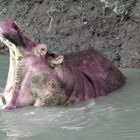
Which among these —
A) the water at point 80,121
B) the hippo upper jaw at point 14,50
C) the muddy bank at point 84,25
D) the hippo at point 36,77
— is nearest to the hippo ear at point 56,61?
the hippo at point 36,77

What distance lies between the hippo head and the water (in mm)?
96

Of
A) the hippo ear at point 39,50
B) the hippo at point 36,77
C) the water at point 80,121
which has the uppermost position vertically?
the hippo ear at point 39,50

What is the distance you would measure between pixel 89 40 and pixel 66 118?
3424 millimetres

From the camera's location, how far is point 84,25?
9.27m

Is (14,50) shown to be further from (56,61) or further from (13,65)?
(56,61)

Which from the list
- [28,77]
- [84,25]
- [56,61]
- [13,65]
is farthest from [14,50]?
[84,25]

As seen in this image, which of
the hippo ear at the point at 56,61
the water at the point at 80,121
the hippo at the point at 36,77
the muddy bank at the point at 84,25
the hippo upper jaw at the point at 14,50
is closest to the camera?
the water at the point at 80,121

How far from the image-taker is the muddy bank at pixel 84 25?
28.2ft

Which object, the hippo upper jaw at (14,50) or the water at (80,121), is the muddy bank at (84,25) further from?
the hippo upper jaw at (14,50)

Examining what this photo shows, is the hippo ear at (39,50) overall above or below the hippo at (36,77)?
above

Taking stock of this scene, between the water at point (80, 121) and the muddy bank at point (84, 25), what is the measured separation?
2177mm

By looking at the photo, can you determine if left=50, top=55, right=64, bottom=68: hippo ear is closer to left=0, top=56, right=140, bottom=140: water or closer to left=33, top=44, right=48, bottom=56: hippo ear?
left=33, top=44, right=48, bottom=56: hippo ear

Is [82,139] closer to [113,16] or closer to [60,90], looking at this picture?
[60,90]

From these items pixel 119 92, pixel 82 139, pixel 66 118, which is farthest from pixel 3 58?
pixel 82 139
